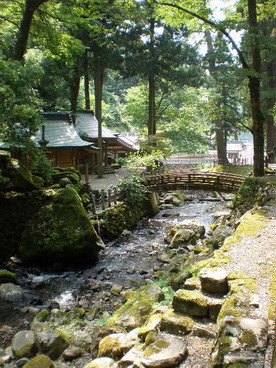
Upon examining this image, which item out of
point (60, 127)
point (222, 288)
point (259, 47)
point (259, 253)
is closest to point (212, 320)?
point (222, 288)

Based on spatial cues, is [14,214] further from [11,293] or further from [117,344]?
[117,344]

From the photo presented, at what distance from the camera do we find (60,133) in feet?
66.3

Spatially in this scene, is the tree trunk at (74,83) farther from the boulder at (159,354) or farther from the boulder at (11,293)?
the boulder at (159,354)

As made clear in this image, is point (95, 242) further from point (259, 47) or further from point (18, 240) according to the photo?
point (259, 47)

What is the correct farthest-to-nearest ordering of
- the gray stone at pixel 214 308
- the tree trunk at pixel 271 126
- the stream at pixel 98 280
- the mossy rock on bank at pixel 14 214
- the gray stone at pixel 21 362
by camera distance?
the tree trunk at pixel 271 126 → the mossy rock on bank at pixel 14 214 → the stream at pixel 98 280 → the gray stone at pixel 21 362 → the gray stone at pixel 214 308

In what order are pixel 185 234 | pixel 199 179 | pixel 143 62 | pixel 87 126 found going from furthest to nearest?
pixel 87 126, pixel 143 62, pixel 199 179, pixel 185 234

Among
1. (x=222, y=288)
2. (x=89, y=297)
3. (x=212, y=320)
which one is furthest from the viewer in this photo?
(x=89, y=297)

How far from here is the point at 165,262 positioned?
11094 millimetres

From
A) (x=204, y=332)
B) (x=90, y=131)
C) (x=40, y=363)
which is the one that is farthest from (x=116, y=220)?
(x=90, y=131)

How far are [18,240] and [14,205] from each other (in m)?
1.29

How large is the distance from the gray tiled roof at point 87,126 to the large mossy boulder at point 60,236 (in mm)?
14172

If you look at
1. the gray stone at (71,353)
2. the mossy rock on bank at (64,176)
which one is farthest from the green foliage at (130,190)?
the gray stone at (71,353)

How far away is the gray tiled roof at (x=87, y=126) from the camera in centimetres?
2512

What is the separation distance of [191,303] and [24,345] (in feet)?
11.4
